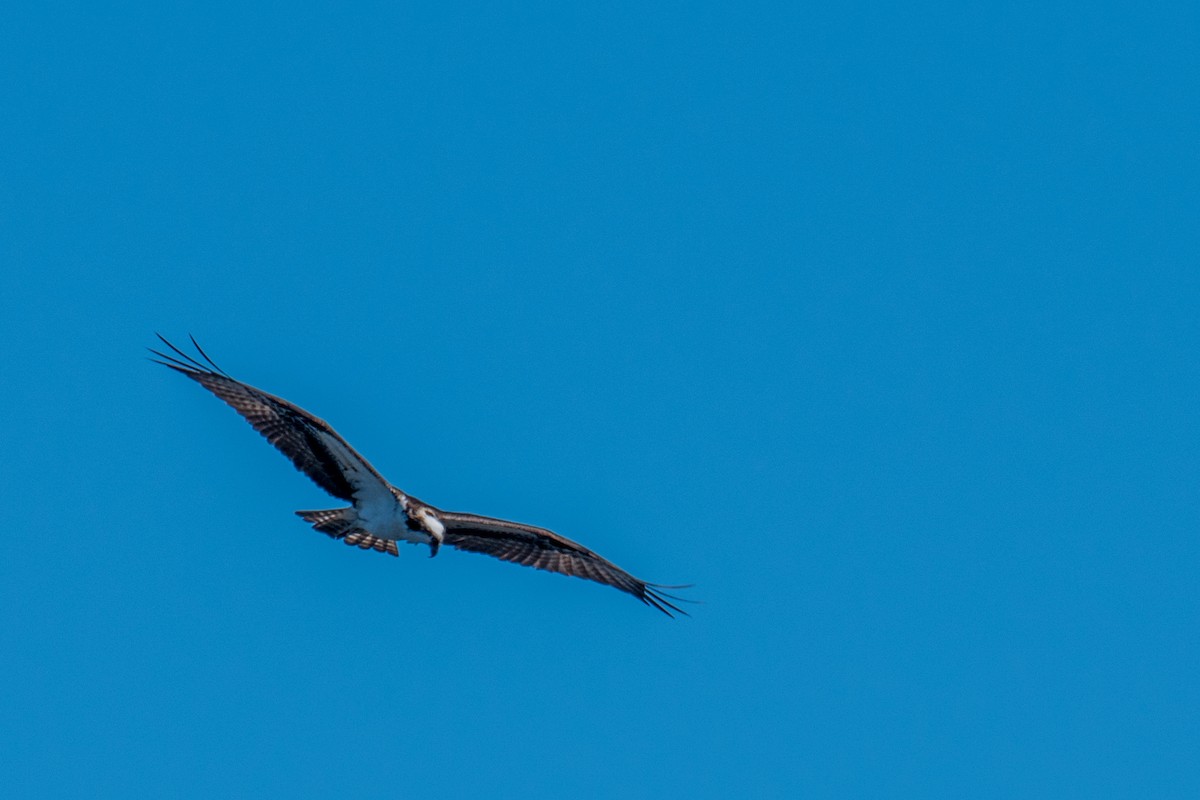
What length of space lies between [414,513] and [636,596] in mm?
3731

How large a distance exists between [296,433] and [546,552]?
13.6 ft

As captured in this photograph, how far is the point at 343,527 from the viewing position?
2314 cm

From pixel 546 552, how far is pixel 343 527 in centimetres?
307

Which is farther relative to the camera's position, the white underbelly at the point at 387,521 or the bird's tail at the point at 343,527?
the bird's tail at the point at 343,527

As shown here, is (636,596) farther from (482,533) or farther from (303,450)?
(303,450)

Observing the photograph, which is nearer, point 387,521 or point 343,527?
point 387,521

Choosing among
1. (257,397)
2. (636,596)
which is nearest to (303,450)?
(257,397)

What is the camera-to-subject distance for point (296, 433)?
73.7ft

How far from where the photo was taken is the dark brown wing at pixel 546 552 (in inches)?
958

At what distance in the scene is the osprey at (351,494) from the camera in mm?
22141

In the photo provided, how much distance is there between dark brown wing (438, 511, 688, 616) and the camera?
2433cm

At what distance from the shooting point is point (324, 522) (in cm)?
2309

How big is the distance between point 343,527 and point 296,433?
4.69 feet

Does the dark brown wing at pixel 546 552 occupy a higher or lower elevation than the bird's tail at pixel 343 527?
higher
